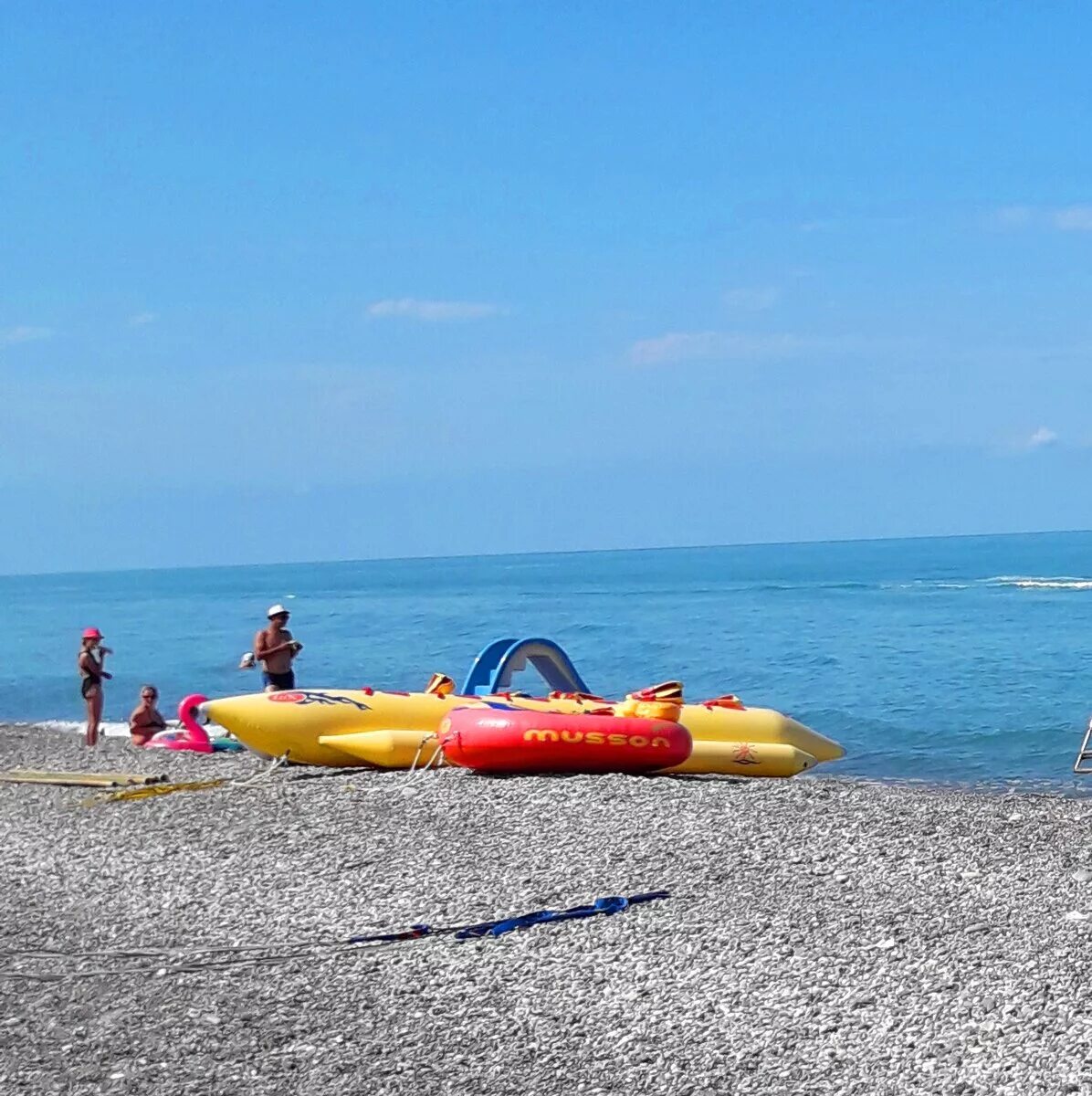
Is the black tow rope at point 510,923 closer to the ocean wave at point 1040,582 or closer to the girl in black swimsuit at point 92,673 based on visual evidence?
the girl in black swimsuit at point 92,673

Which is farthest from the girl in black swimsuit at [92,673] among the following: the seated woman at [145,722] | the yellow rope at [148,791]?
the yellow rope at [148,791]

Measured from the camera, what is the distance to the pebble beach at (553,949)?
17.0 feet

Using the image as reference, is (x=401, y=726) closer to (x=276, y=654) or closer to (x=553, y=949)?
(x=276, y=654)

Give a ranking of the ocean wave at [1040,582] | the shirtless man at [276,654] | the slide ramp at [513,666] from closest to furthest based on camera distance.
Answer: the slide ramp at [513,666]
the shirtless man at [276,654]
the ocean wave at [1040,582]

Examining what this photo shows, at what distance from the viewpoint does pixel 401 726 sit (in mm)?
11523

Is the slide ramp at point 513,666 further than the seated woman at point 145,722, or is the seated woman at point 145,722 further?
the seated woman at point 145,722

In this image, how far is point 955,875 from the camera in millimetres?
7281

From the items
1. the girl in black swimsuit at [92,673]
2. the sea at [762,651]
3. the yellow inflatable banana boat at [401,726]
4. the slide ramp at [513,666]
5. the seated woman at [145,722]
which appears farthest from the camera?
the sea at [762,651]

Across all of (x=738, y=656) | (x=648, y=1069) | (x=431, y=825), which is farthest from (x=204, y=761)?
(x=738, y=656)

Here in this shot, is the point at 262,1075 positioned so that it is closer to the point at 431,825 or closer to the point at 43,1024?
the point at 43,1024

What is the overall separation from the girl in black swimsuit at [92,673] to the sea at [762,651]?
23.9 feet

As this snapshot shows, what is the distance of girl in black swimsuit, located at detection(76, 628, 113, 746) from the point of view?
1546 centimetres

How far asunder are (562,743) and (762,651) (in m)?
26.4

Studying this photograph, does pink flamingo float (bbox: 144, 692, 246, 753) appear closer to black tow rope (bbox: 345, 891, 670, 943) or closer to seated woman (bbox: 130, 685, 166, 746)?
seated woman (bbox: 130, 685, 166, 746)
